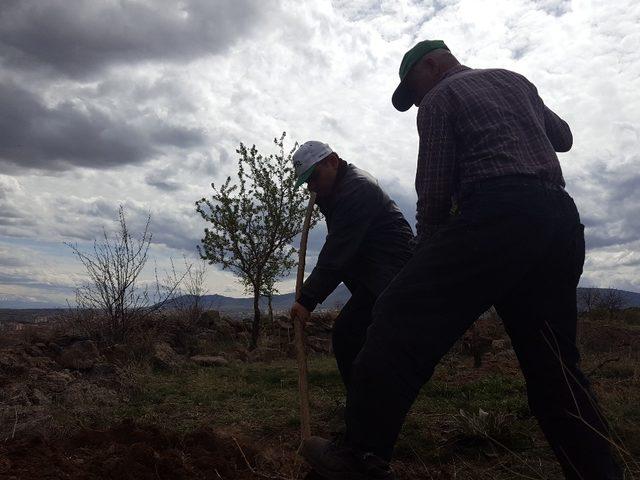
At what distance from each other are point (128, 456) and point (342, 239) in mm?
1760

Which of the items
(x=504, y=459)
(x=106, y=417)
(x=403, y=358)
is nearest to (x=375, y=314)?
(x=403, y=358)

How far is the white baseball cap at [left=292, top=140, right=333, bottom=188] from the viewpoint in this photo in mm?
3785

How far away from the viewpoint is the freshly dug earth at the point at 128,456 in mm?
3111

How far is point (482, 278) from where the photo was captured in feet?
6.84

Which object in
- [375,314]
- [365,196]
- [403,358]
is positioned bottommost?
[403,358]

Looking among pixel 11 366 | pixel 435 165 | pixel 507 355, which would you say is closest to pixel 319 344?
pixel 507 355

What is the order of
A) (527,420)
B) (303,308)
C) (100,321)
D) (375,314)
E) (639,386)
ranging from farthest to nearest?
(100,321) → (639,386) → (527,420) → (303,308) → (375,314)

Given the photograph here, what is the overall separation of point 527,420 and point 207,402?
3189 mm

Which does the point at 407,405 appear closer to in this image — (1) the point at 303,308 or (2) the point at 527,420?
(1) the point at 303,308

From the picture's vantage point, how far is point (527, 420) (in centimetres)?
445

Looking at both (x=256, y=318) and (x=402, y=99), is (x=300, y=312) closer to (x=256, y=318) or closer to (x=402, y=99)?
(x=402, y=99)

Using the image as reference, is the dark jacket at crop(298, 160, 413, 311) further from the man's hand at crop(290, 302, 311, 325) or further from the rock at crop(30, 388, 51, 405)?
the rock at crop(30, 388, 51, 405)

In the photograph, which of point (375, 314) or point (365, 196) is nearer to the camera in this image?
point (375, 314)

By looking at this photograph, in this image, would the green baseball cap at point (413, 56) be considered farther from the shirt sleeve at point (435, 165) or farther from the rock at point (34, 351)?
the rock at point (34, 351)
